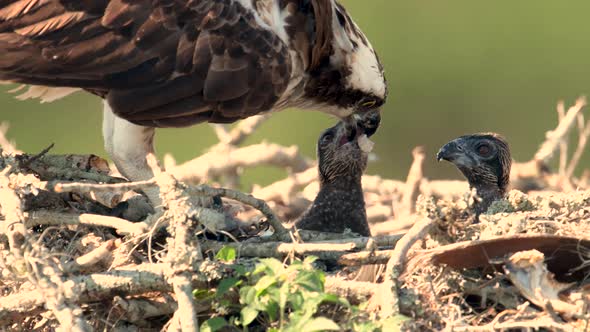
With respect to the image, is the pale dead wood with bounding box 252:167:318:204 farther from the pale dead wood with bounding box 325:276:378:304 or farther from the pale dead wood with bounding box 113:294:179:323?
the pale dead wood with bounding box 325:276:378:304

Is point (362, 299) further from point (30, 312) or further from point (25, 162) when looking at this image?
point (25, 162)

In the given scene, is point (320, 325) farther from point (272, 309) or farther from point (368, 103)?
point (368, 103)

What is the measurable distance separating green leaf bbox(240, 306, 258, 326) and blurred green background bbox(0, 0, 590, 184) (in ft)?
27.6

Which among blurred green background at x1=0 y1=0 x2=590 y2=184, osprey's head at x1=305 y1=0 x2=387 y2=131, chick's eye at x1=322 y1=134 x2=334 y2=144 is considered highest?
osprey's head at x1=305 y1=0 x2=387 y2=131

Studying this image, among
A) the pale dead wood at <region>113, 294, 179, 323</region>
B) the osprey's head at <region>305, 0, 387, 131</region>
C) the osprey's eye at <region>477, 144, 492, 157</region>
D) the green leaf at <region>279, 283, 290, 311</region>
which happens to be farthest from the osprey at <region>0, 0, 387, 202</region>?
the green leaf at <region>279, 283, 290, 311</region>

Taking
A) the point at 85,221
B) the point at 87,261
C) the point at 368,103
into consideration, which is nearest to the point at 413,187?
the point at 368,103

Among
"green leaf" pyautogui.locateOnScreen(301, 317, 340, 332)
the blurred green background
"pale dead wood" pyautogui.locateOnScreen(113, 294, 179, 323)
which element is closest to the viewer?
"green leaf" pyautogui.locateOnScreen(301, 317, 340, 332)

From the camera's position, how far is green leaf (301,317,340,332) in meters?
4.27

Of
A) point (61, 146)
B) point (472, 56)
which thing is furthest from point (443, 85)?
point (61, 146)

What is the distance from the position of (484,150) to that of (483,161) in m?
0.06

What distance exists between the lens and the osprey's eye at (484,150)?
649 cm

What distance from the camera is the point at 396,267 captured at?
4.64 meters

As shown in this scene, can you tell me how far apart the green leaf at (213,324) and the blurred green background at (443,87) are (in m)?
8.31

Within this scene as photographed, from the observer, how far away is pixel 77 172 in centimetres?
581
